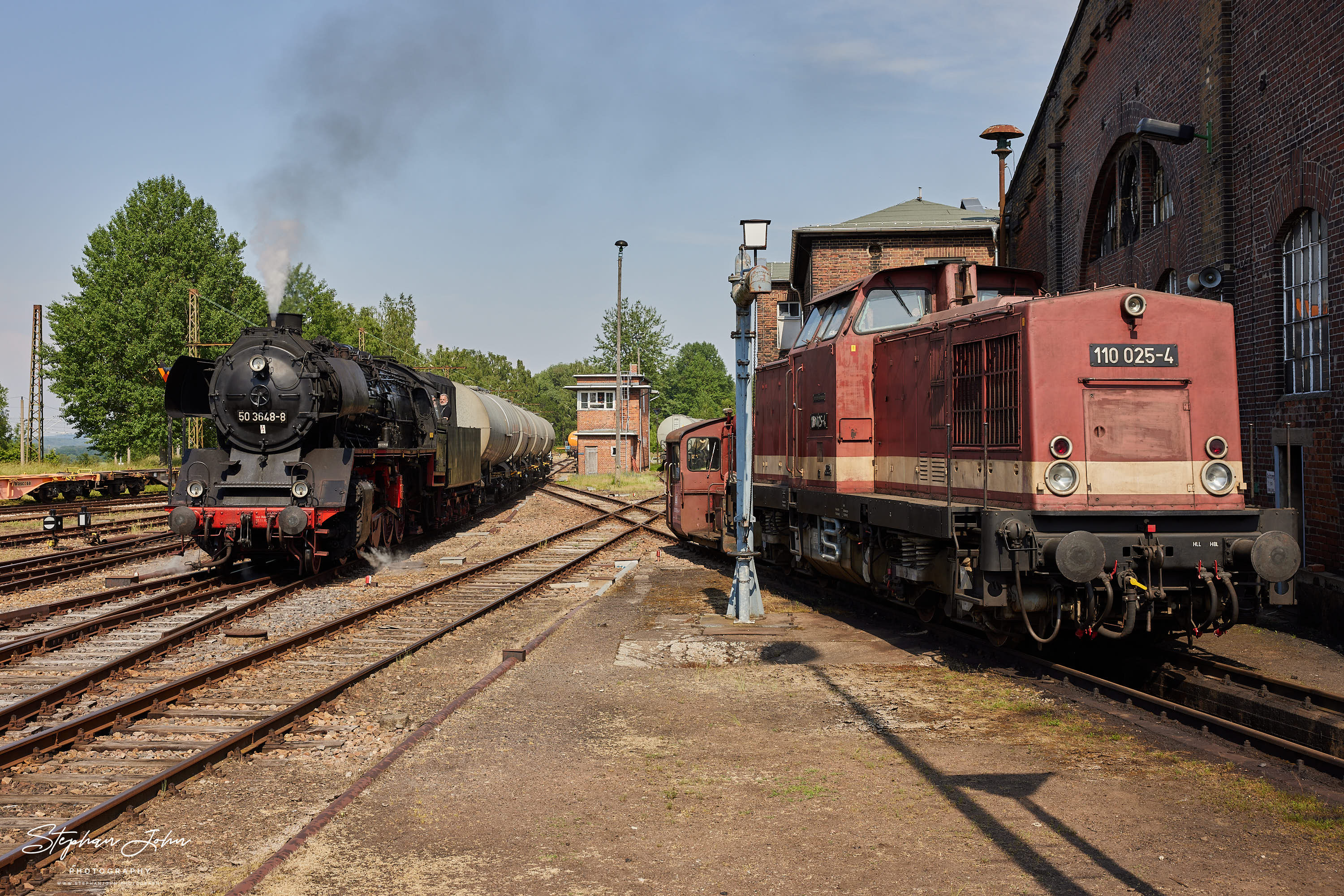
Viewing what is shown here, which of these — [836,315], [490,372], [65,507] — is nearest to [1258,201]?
[836,315]

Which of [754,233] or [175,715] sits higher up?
[754,233]

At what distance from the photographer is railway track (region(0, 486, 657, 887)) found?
5266mm

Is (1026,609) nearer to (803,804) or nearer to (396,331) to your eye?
(803,804)

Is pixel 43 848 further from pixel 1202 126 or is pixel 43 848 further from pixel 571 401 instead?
pixel 571 401

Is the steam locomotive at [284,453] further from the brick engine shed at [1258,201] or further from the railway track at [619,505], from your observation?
the brick engine shed at [1258,201]

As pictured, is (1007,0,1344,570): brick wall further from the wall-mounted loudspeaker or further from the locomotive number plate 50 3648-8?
the locomotive number plate 50 3648-8

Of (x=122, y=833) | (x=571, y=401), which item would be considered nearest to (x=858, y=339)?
(x=122, y=833)

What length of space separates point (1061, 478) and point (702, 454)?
401 inches

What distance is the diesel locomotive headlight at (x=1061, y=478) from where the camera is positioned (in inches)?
301

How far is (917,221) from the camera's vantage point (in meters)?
29.8

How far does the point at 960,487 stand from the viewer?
29.0ft

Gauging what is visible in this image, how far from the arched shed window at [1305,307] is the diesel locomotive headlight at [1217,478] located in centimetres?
393

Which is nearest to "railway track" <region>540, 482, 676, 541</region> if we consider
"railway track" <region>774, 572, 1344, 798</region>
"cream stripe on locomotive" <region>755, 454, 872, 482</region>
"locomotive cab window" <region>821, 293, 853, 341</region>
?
"cream stripe on locomotive" <region>755, 454, 872, 482</region>

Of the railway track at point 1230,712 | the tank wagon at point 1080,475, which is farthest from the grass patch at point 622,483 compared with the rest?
the railway track at point 1230,712
